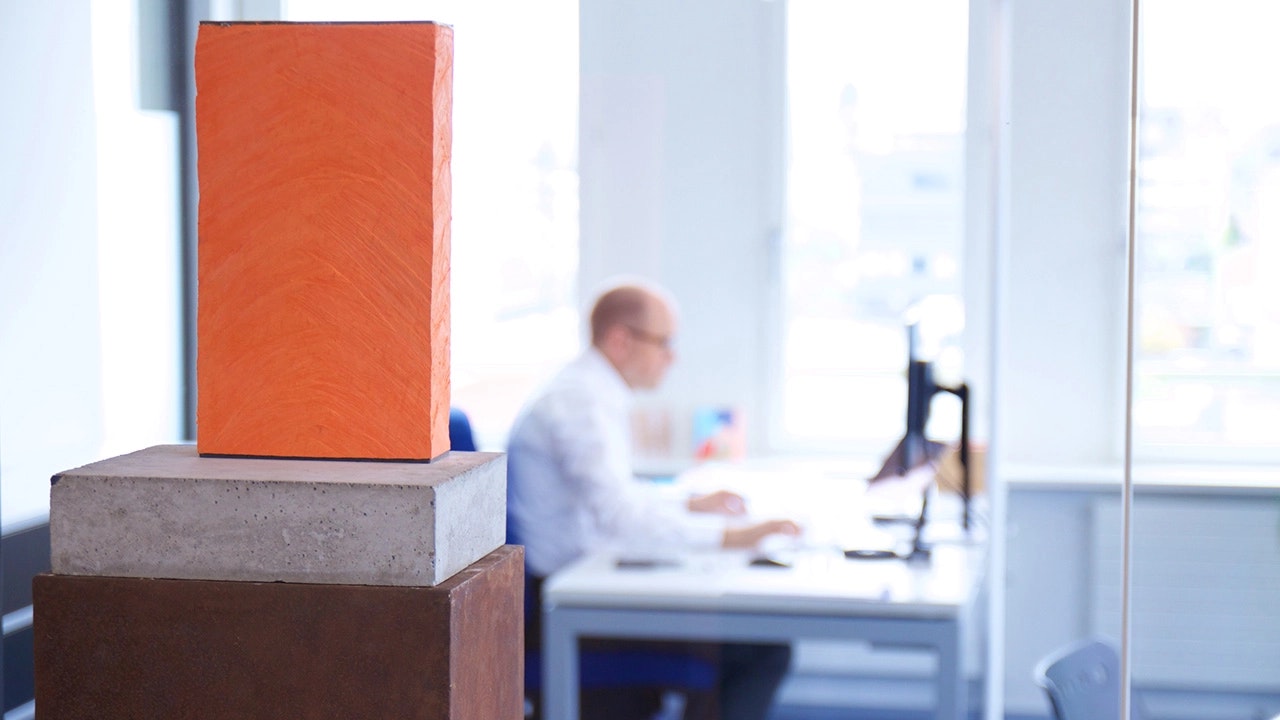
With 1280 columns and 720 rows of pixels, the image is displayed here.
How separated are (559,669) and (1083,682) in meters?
1.07

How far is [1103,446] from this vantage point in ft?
13.8

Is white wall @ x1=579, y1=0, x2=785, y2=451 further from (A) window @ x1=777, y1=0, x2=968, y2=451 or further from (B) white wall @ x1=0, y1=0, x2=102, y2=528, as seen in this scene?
(B) white wall @ x1=0, y1=0, x2=102, y2=528

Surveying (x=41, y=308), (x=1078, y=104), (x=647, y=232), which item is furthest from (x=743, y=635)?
(x=1078, y=104)

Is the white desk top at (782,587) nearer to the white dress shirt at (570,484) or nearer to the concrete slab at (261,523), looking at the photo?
the white dress shirt at (570,484)

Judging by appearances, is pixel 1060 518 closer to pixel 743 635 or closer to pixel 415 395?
pixel 743 635

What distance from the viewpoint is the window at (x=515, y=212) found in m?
3.72

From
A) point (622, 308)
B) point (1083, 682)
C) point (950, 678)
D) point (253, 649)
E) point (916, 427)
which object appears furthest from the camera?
point (622, 308)

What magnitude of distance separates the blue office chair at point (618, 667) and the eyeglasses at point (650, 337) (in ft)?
2.08

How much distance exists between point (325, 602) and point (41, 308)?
164 cm

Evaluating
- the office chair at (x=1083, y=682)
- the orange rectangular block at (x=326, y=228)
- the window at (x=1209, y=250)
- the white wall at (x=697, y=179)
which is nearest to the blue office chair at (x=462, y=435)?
the office chair at (x=1083, y=682)

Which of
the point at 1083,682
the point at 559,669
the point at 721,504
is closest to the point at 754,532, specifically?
the point at 721,504

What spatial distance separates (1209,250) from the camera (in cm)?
425

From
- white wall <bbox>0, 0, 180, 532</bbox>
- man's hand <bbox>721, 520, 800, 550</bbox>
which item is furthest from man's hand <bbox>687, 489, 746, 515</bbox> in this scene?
white wall <bbox>0, 0, 180, 532</bbox>

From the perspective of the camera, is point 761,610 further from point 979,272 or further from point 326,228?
point 979,272
